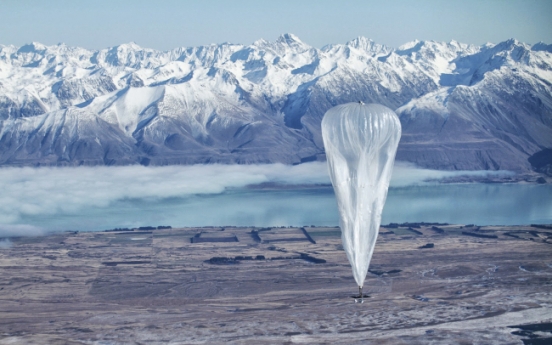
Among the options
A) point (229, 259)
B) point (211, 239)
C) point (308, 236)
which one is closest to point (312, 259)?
point (229, 259)

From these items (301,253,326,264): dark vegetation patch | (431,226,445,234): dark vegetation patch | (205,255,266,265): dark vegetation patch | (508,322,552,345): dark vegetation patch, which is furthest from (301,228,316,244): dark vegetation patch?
(508,322,552,345): dark vegetation patch

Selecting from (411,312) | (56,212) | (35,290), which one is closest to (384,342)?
(411,312)

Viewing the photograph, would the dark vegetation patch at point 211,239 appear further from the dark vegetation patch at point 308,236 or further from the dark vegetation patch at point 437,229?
the dark vegetation patch at point 437,229

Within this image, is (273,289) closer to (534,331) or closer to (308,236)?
(534,331)

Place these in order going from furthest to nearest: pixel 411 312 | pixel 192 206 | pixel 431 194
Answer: pixel 431 194, pixel 192 206, pixel 411 312

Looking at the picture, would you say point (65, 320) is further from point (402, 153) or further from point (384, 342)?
point (402, 153)

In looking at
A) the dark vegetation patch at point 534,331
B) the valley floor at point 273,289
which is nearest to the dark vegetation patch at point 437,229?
the valley floor at point 273,289

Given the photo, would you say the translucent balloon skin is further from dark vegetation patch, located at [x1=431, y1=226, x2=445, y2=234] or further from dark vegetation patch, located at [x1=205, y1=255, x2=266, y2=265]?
dark vegetation patch, located at [x1=431, y1=226, x2=445, y2=234]

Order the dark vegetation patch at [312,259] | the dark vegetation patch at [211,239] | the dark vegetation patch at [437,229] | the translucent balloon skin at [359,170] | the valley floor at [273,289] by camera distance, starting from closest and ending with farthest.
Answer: the translucent balloon skin at [359,170], the valley floor at [273,289], the dark vegetation patch at [312,259], the dark vegetation patch at [211,239], the dark vegetation patch at [437,229]
